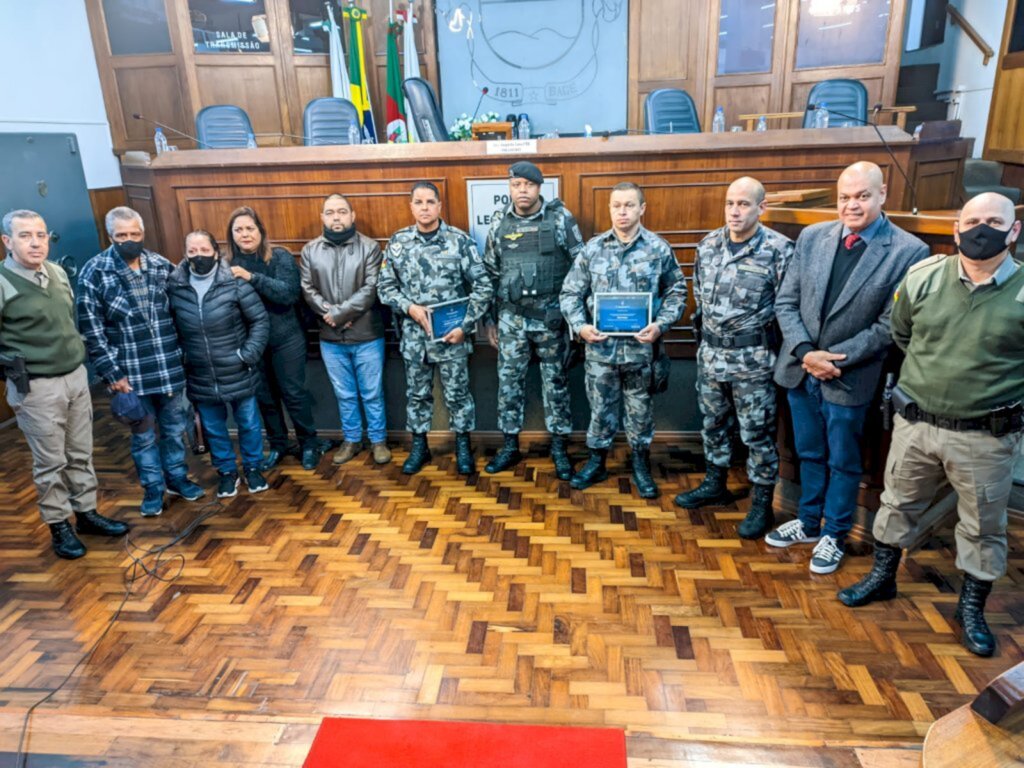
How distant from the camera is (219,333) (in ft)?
10.6

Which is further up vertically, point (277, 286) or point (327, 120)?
point (327, 120)

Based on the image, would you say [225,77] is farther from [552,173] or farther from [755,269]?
[755,269]

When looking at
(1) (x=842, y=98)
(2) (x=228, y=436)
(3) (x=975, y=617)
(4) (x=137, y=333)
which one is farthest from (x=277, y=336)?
(1) (x=842, y=98)

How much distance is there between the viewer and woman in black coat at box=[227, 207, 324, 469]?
3420mm

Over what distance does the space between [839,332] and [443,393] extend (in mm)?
2014

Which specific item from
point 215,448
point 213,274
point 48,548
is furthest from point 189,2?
point 48,548

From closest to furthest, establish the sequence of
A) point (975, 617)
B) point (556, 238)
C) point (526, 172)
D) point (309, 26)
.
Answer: point (975, 617), point (526, 172), point (556, 238), point (309, 26)

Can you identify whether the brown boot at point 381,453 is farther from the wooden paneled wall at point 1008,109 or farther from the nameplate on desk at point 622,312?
the wooden paneled wall at point 1008,109

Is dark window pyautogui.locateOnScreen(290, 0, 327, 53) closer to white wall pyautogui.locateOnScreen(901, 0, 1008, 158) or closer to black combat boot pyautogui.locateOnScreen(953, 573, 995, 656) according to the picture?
white wall pyautogui.locateOnScreen(901, 0, 1008, 158)

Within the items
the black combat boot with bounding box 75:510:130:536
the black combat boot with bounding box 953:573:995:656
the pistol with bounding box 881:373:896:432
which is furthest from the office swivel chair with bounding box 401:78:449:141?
the black combat boot with bounding box 953:573:995:656

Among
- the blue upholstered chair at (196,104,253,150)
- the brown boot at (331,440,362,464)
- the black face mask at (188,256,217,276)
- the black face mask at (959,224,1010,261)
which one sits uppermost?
the blue upholstered chair at (196,104,253,150)

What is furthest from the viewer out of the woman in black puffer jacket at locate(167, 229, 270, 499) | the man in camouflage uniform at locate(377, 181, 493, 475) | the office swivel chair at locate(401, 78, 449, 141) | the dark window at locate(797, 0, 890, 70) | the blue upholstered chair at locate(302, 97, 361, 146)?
the dark window at locate(797, 0, 890, 70)

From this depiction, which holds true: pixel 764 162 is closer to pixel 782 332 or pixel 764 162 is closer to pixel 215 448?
pixel 782 332

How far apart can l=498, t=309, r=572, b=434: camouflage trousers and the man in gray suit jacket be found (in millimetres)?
1135
